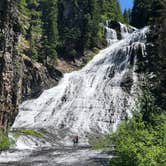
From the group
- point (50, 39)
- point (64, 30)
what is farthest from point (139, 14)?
point (50, 39)

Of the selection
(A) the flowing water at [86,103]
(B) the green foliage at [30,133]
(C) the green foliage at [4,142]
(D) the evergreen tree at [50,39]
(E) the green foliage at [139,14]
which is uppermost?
(E) the green foliage at [139,14]

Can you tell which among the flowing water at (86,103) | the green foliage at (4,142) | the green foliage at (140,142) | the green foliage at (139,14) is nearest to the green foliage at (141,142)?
the green foliage at (140,142)

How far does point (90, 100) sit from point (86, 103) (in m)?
0.83

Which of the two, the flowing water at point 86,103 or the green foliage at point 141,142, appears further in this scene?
the flowing water at point 86,103

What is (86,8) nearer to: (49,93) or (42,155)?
(49,93)

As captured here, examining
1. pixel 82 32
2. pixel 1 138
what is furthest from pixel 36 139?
pixel 82 32

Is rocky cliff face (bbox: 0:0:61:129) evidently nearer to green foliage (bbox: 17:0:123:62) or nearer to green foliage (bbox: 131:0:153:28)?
green foliage (bbox: 17:0:123:62)

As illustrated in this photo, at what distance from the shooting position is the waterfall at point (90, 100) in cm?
5709

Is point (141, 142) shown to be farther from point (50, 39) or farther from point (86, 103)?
point (50, 39)

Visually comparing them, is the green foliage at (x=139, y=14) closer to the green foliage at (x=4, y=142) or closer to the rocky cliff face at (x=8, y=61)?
the rocky cliff face at (x=8, y=61)

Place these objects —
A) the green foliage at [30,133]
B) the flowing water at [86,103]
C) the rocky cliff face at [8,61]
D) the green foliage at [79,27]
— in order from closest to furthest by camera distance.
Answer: the rocky cliff face at [8,61] → the green foliage at [30,133] → the flowing water at [86,103] → the green foliage at [79,27]

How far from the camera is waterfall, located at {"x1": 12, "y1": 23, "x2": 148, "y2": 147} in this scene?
57.1 metres

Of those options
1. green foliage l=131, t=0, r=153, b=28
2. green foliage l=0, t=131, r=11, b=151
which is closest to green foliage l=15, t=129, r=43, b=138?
green foliage l=0, t=131, r=11, b=151

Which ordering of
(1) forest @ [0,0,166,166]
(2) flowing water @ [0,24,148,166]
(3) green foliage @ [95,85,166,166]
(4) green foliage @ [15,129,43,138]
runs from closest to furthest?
(3) green foliage @ [95,85,166,166] → (1) forest @ [0,0,166,166] → (4) green foliage @ [15,129,43,138] → (2) flowing water @ [0,24,148,166]
